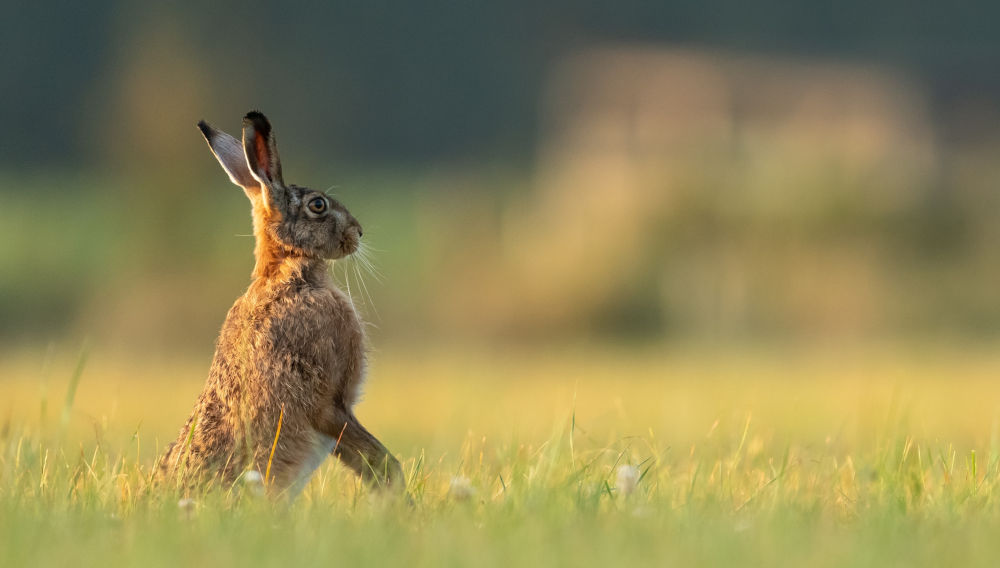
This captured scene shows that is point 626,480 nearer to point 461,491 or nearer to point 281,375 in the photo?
point 461,491

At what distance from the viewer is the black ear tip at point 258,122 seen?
17.9 feet

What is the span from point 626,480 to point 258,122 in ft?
6.20

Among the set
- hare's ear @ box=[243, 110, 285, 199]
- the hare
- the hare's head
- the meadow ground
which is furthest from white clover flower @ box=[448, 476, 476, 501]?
hare's ear @ box=[243, 110, 285, 199]

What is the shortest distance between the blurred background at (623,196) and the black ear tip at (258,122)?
25.3 feet

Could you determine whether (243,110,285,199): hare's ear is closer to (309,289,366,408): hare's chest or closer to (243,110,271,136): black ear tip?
(243,110,271,136): black ear tip

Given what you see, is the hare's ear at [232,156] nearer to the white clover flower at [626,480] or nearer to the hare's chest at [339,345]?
the hare's chest at [339,345]

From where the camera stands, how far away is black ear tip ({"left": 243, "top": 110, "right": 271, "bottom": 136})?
546 centimetres

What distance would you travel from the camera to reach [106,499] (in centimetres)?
481

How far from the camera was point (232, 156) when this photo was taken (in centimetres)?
578

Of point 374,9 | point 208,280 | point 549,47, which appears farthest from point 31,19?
point 208,280

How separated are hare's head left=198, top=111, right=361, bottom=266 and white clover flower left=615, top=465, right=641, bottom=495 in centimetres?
154

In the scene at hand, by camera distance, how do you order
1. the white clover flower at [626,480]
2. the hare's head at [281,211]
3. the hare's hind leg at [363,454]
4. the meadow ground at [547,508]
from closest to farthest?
the meadow ground at [547,508]
the white clover flower at [626,480]
the hare's hind leg at [363,454]
the hare's head at [281,211]

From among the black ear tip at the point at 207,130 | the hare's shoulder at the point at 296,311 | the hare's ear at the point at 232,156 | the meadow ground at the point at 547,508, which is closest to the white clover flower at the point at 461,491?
the meadow ground at the point at 547,508

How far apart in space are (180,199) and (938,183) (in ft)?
37.9
